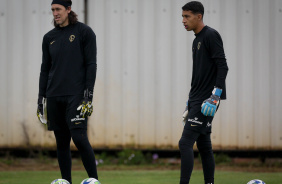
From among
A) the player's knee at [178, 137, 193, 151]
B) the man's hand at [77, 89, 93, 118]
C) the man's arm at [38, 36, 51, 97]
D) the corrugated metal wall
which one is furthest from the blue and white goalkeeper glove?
the corrugated metal wall

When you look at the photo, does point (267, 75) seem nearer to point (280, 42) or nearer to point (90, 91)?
point (280, 42)

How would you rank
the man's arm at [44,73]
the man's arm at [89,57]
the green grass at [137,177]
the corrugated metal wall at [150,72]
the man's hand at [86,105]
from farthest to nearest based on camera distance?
the corrugated metal wall at [150,72] < the green grass at [137,177] < the man's arm at [44,73] < the man's arm at [89,57] < the man's hand at [86,105]

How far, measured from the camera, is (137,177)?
336 inches

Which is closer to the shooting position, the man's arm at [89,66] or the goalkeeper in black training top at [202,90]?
the goalkeeper in black training top at [202,90]

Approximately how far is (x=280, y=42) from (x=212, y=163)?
14.8 feet

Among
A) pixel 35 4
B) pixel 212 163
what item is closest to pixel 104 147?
pixel 35 4

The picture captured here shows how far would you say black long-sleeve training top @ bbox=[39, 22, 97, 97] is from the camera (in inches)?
241

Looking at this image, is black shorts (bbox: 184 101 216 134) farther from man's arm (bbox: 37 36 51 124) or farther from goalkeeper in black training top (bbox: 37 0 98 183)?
man's arm (bbox: 37 36 51 124)

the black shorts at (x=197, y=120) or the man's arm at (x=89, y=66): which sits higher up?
the man's arm at (x=89, y=66)

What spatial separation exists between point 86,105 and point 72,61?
0.53 meters

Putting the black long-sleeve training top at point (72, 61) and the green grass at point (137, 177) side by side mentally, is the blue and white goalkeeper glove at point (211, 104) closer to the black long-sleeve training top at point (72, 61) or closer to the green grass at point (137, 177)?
the black long-sleeve training top at point (72, 61)

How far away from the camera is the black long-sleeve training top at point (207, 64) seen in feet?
19.1

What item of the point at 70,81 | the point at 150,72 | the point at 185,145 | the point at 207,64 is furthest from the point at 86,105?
the point at 150,72

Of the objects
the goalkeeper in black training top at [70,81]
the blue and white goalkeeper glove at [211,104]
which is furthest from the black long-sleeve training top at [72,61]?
the blue and white goalkeeper glove at [211,104]
